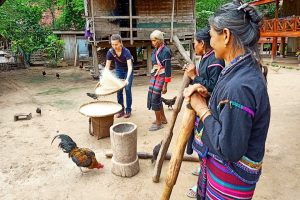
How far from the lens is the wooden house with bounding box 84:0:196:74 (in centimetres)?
1213

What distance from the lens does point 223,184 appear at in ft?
5.55

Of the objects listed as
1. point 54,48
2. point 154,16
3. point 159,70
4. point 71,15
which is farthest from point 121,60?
point 71,15

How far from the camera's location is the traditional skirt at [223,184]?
1661 mm

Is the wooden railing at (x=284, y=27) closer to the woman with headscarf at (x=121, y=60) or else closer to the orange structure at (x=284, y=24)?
the orange structure at (x=284, y=24)

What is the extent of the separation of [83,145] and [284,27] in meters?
15.6

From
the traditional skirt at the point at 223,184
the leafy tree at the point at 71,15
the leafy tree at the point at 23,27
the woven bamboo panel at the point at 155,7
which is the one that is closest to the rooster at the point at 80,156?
the traditional skirt at the point at 223,184

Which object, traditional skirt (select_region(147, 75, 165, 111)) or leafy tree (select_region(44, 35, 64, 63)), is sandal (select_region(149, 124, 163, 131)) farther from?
leafy tree (select_region(44, 35, 64, 63))

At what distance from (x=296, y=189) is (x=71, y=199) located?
2.90 m

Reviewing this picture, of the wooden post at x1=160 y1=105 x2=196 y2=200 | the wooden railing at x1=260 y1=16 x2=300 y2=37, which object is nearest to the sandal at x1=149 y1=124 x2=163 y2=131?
the wooden post at x1=160 y1=105 x2=196 y2=200

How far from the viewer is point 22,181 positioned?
4051 millimetres

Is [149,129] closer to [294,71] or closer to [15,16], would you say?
[294,71]

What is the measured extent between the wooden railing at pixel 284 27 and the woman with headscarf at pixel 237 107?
16060 millimetres

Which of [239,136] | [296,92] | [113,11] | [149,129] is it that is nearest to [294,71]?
[296,92]

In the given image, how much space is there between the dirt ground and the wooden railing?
8.18m
